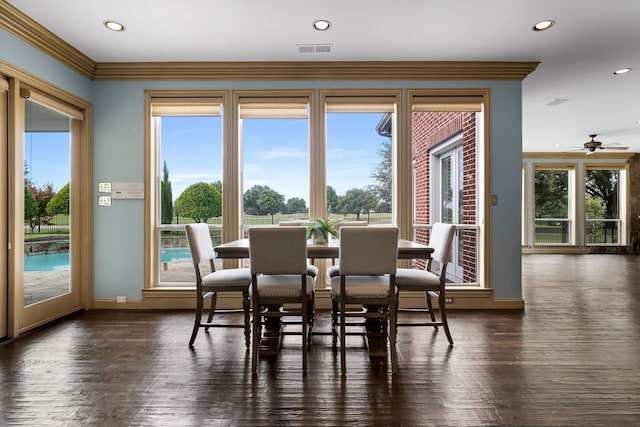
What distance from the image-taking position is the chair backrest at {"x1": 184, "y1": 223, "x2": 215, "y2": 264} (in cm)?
303

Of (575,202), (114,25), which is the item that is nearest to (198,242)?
(114,25)

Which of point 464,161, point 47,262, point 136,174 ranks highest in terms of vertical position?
point 464,161

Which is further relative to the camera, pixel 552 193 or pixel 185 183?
pixel 552 193

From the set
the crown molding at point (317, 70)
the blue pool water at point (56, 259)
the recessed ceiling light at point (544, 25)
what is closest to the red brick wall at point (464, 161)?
the crown molding at point (317, 70)

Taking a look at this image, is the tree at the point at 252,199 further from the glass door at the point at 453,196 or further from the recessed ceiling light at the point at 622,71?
the recessed ceiling light at the point at 622,71

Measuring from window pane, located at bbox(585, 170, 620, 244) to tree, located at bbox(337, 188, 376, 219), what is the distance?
8809mm

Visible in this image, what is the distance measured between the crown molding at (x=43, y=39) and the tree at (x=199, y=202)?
64.6 inches

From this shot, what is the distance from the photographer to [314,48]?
368 cm

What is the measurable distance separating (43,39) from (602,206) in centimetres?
1240

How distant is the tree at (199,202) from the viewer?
4258mm

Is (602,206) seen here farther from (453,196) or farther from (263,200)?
(263,200)

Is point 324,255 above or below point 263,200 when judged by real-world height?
below

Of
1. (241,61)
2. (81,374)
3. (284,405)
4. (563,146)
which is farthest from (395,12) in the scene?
(563,146)

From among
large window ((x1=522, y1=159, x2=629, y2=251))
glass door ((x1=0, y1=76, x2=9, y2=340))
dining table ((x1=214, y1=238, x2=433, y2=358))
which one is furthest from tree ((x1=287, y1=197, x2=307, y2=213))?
large window ((x1=522, y1=159, x2=629, y2=251))
